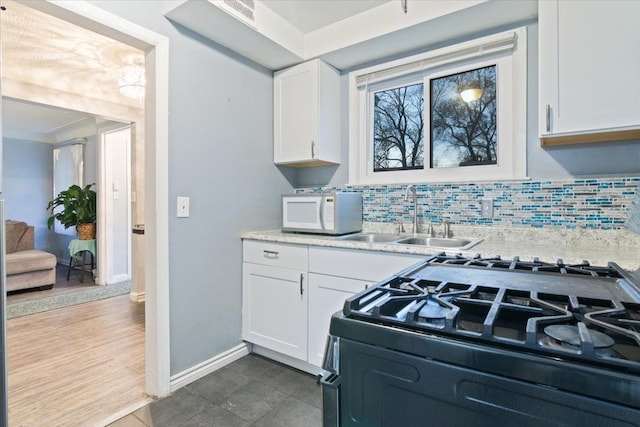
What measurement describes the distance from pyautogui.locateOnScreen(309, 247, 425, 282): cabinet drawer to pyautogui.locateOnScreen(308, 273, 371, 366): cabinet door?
2.0 inches

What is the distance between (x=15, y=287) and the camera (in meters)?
3.92

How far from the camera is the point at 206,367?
212 cm

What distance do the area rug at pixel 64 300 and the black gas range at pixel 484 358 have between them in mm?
4006

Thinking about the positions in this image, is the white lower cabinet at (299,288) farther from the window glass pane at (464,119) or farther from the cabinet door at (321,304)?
the window glass pane at (464,119)

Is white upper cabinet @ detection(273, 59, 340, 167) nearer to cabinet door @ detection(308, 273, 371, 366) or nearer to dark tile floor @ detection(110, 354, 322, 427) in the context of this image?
cabinet door @ detection(308, 273, 371, 366)

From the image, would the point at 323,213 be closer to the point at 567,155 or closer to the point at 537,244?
the point at 537,244

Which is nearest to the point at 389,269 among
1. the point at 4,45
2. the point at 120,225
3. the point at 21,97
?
the point at 4,45

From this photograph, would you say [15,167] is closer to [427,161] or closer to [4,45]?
[4,45]

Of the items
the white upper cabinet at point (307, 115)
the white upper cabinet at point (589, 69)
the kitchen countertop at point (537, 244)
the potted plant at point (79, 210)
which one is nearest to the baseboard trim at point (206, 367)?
the kitchen countertop at point (537, 244)

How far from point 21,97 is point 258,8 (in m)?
2.68

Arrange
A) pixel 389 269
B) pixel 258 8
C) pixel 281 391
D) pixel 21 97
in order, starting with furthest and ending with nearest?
pixel 21 97 → pixel 258 8 → pixel 281 391 → pixel 389 269

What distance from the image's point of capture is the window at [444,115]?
204 centimetres

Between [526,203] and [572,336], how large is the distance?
1.70 meters

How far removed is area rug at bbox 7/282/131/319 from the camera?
3354 mm
